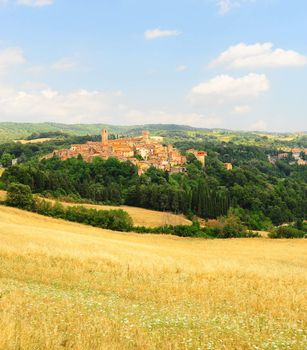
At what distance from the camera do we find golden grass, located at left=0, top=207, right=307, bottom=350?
19.5 feet

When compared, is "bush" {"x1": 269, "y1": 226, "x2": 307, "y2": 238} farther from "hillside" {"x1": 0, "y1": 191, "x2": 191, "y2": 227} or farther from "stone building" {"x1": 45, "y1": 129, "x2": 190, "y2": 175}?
"stone building" {"x1": 45, "y1": 129, "x2": 190, "y2": 175}

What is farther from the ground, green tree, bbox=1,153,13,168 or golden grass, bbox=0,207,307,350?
golden grass, bbox=0,207,307,350

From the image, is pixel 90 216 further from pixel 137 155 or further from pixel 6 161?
pixel 137 155

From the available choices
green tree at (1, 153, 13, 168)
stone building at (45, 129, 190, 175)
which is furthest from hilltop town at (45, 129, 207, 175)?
green tree at (1, 153, 13, 168)

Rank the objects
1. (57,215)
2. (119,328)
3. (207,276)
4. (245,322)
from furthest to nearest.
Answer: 1. (57,215)
2. (207,276)
3. (245,322)
4. (119,328)

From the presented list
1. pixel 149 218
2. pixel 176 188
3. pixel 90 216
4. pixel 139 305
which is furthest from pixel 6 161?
pixel 139 305

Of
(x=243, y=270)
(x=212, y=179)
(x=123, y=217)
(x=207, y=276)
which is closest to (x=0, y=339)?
(x=207, y=276)

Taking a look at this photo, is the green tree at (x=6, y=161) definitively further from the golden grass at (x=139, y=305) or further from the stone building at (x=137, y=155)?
the golden grass at (x=139, y=305)

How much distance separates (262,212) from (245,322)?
7802 centimetres

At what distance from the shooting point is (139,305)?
899 centimetres

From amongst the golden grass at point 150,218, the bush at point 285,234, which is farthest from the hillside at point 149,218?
the bush at point 285,234

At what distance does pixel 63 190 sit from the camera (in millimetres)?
68875

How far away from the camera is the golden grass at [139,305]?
19.5ft

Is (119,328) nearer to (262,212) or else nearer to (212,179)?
(262,212)
